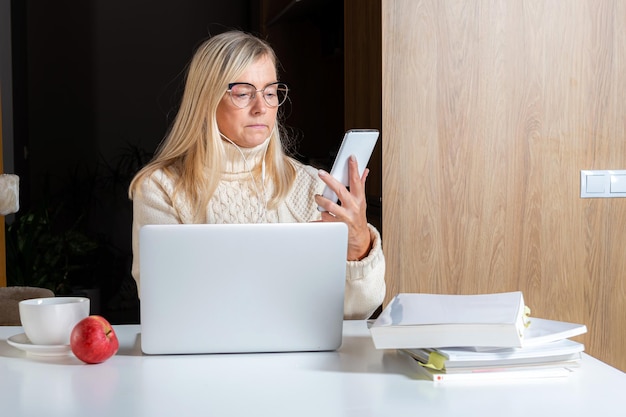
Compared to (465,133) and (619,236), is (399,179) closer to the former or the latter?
(465,133)

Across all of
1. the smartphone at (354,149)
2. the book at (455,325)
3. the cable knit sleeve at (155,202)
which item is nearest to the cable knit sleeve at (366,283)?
the smartphone at (354,149)

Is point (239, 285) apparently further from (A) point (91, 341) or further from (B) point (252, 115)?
(B) point (252, 115)

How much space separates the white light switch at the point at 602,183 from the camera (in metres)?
2.53

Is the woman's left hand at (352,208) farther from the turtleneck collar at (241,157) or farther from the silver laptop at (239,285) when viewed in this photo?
the turtleneck collar at (241,157)

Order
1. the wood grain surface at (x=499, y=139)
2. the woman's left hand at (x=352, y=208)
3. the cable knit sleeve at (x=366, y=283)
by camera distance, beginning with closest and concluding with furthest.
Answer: the woman's left hand at (x=352, y=208), the cable knit sleeve at (x=366, y=283), the wood grain surface at (x=499, y=139)

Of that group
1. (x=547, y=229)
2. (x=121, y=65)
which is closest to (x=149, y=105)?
(x=121, y=65)

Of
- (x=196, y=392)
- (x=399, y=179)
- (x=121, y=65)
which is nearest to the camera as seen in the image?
(x=196, y=392)

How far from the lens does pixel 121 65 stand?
12.7 ft

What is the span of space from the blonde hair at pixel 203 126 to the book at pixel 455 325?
33.2 inches

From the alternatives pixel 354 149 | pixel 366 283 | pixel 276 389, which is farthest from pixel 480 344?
pixel 366 283

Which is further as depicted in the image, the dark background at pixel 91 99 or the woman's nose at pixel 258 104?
the dark background at pixel 91 99

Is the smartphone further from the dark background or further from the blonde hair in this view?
the dark background

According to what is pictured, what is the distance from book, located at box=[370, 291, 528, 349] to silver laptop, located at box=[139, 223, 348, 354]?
0.40ft

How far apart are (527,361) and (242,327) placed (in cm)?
45
